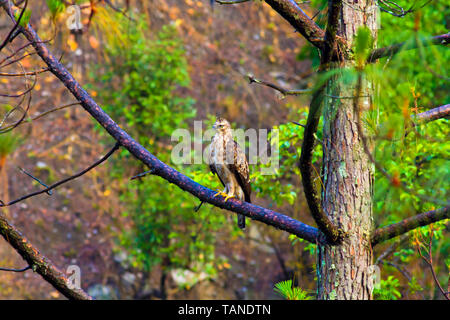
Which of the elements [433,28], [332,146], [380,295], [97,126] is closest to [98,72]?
[97,126]

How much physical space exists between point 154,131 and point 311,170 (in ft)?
13.5

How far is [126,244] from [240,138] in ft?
6.39

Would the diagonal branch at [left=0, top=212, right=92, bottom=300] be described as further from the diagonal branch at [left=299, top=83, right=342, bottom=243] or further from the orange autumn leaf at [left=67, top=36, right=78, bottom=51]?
the orange autumn leaf at [left=67, top=36, right=78, bottom=51]

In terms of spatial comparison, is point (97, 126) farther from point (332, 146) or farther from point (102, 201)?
point (332, 146)

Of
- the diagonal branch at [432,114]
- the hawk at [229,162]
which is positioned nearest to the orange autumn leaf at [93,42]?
the hawk at [229,162]

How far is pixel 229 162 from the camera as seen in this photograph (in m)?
3.47

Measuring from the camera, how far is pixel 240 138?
17.2 ft

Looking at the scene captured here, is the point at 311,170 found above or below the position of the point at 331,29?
below

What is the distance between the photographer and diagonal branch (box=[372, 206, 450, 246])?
194 cm

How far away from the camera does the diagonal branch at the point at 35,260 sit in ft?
7.43

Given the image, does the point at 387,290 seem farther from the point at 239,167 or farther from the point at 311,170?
the point at 311,170

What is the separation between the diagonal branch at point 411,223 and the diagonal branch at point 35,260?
143 centimetres

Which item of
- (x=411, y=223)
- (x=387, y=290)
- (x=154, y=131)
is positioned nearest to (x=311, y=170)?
(x=411, y=223)

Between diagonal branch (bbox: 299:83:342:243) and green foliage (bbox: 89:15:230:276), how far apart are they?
3.39m
